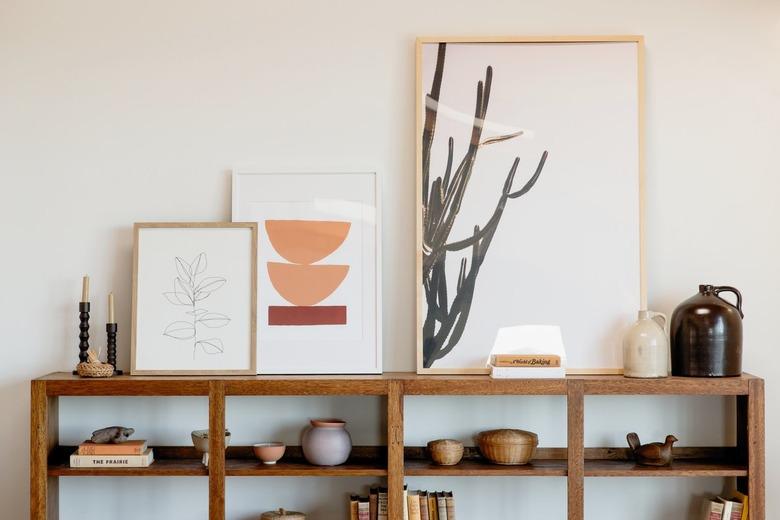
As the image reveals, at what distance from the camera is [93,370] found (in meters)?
3.16

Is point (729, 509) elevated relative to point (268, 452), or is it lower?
lower

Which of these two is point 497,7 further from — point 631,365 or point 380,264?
point 631,365

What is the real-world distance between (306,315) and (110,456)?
90cm

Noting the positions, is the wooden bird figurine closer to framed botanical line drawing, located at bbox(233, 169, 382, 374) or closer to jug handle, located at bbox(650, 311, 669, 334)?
jug handle, located at bbox(650, 311, 669, 334)

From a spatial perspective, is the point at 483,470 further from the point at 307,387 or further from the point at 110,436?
the point at 110,436

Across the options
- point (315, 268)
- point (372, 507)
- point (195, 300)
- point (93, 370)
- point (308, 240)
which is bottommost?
point (372, 507)

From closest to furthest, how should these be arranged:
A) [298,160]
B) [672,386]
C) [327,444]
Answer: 1. [672,386]
2. [327,444]
3. [298,160]

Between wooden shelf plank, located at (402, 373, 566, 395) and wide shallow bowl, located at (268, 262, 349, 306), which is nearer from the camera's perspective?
wooden shelf plank, located at (402, 373, 566, 395)

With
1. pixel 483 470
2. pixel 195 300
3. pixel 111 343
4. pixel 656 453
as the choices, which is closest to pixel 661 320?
pixel 656 453

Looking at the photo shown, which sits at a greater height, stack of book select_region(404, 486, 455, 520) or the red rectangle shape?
the red rectangle shape

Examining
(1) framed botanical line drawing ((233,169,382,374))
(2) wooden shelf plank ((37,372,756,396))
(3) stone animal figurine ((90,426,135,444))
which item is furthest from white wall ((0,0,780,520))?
(2) wooden shelf plank ((37,372,756,396))

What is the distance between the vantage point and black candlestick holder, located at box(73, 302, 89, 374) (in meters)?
3.28

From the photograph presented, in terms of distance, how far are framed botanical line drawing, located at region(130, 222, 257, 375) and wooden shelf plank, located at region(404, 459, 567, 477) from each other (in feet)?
2.43

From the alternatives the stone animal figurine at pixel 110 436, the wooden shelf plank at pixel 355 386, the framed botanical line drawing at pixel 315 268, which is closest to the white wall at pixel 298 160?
the framed botanical line drawing at pixel 315 268
